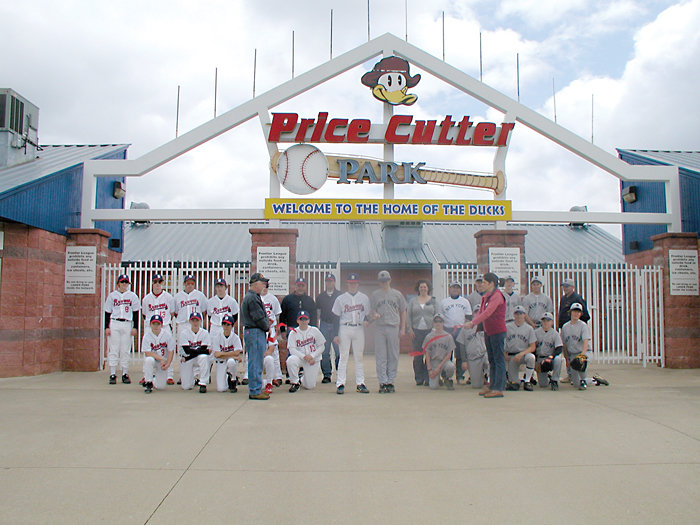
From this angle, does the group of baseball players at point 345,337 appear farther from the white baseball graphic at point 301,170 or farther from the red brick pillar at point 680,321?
the red brick pillar at point 680,321

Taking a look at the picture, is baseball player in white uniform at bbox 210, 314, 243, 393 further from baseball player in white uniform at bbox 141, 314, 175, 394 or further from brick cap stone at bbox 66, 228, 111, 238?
brick cap stone at bbox 66, 228, 111, 238

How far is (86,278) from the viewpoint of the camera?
1123 centimetres

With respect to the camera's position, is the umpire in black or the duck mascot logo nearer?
the umpire in black

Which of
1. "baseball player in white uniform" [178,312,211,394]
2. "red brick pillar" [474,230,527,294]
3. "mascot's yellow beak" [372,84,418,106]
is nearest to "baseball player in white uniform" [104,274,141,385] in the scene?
"baseball player in white uniform" [178,312,211,394]

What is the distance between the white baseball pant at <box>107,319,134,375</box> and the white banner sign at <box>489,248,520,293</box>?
7.12 metres

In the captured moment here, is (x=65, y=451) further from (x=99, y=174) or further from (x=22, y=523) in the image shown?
(x=99, y=174)

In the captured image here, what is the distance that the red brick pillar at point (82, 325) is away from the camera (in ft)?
36.2

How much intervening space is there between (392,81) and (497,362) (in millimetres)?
6909

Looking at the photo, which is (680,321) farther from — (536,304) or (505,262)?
(536,304)

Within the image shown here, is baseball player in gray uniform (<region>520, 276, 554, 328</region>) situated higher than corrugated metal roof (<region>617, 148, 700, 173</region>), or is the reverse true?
corrugated metal roof (<region>617, 148, 700, 173</region>)

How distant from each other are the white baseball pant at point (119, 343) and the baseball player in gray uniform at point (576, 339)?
7233mm

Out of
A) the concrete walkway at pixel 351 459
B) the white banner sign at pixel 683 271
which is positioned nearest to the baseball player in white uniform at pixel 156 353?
the concrete walkway at pixel 351 459

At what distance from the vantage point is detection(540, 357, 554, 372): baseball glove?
8.62m

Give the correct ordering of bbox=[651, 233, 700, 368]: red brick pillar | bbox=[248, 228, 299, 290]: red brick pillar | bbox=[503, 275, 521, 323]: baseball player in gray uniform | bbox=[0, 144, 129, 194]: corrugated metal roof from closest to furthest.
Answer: bbox=[503, 275, 521, 323]: baseball player in gray uniform, bbox=[0, 144, 129, 194]: corrugated metal roof, bbox=[248, 228, 299, 290]: red brick pillar, bbox=[651, 233, 700, 368]: red brick pillar
